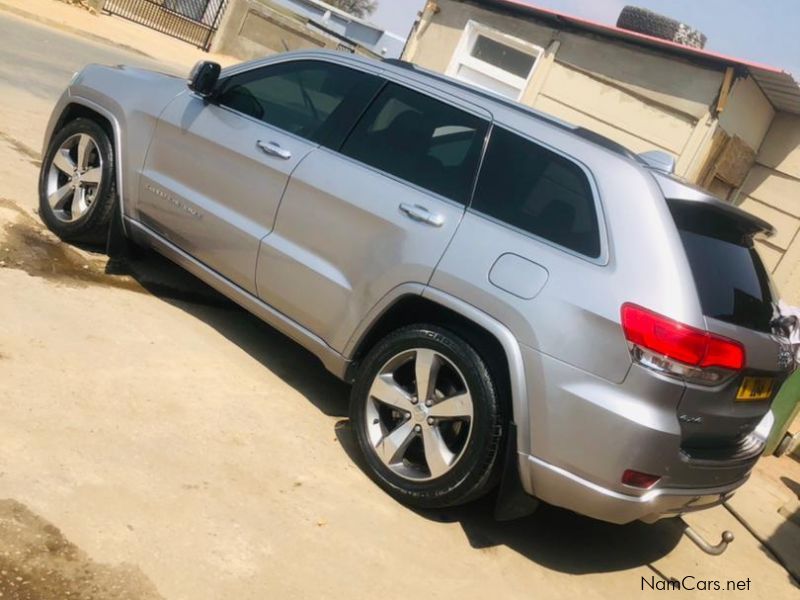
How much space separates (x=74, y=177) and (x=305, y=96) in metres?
1.74

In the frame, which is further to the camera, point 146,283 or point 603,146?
point 146,283

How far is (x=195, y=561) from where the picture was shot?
3029 millimetres

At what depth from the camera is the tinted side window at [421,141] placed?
4.16 metres

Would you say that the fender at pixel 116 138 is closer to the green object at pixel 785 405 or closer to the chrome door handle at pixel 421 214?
the chrome door handle at pixel 421 214

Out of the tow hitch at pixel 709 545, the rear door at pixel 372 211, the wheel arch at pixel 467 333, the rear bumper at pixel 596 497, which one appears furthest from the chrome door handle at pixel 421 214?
the tow hitch at pixel 709 545

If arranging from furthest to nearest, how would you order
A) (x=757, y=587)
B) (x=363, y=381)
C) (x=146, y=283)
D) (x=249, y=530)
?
(x=146, y=283) → (x=757, y=587) → (x=363, y=381) → (x=249, y=530)

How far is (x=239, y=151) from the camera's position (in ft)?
15.9

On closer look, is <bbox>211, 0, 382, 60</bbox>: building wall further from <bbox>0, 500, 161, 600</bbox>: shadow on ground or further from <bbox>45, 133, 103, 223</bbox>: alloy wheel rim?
<bbox>0, 500, 161, 600</bbox>: shadow on ground

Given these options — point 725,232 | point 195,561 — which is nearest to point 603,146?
point 725,232

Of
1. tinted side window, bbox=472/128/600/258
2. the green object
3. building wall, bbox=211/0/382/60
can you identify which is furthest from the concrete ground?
building wall, bbox=211/0/382/60

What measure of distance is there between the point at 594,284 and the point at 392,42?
55.0 m

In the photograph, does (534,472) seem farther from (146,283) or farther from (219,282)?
(146,283)

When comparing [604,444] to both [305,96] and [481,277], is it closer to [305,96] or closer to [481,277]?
[481,277]

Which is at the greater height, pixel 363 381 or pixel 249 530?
pixel 363 381
